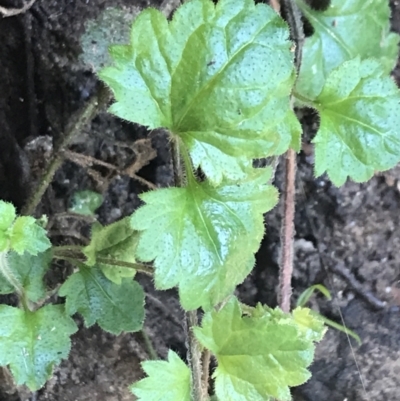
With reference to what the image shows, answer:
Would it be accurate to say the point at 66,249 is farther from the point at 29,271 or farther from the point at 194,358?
the point at 194,358

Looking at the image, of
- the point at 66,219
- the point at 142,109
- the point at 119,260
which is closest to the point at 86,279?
the point at 119,260

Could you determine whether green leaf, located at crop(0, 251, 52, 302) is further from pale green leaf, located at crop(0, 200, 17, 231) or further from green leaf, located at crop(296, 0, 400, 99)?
green leaf, located at crop(296, 0, 400, 99)

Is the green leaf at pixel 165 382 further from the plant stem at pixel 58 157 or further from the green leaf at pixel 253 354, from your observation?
the plant stem at pixel 58 157

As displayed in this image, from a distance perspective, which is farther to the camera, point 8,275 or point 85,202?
point 85,202

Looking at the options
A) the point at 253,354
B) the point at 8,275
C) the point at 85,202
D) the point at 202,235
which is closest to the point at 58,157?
the point at 85,202

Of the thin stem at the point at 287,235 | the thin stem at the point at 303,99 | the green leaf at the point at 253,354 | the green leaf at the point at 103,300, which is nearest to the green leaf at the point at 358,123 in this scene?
the thin stem at the point at 303,99

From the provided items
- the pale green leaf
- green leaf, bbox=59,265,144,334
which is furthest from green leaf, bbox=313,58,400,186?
the pale green leaf
